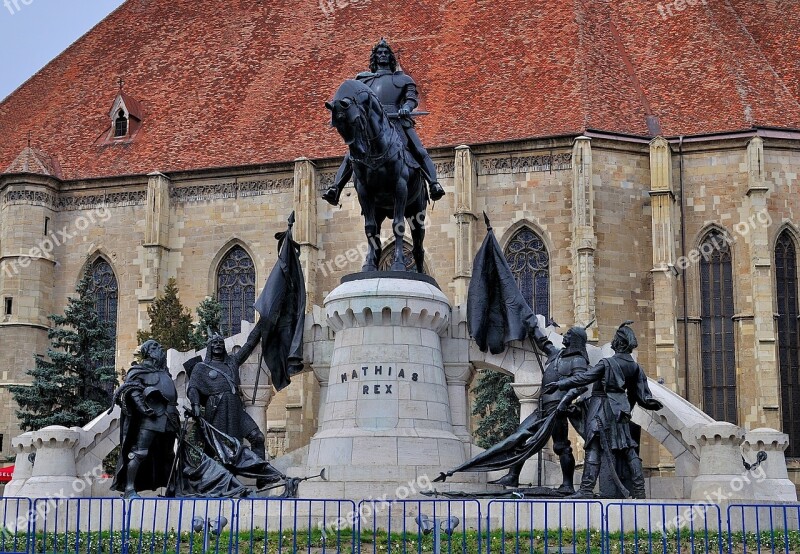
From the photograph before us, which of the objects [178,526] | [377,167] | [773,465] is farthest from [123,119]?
[178,526]

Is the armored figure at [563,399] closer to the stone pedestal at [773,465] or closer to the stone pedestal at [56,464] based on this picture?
the stone pedestal at [773,465]

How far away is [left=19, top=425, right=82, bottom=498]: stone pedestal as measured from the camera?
1839cm

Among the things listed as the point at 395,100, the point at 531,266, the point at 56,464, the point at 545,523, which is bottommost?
the point at 545,523

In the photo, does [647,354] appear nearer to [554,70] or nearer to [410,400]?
[554,70]

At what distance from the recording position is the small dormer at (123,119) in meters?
41.5

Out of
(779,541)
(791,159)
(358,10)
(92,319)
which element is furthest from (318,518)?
(358,10)

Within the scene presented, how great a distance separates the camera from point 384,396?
16703 mm

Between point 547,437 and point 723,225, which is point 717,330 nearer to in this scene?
point 723,225

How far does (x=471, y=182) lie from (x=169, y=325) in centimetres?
974

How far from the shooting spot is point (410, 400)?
660 inches

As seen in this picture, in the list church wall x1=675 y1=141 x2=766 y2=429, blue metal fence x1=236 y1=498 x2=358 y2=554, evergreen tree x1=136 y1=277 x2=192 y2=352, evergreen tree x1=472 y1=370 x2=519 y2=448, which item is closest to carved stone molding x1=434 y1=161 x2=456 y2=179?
church wall x1=675 y1=141 x2=766 y2=429

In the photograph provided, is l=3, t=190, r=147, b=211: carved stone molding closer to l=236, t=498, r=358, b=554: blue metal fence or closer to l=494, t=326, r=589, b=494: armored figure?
l=494, t=326, r=589, b=494: armored figure

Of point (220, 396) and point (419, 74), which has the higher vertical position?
point (419, 74)

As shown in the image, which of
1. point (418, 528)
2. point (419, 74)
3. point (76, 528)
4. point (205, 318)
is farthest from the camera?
point (419, 74)
